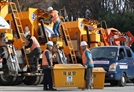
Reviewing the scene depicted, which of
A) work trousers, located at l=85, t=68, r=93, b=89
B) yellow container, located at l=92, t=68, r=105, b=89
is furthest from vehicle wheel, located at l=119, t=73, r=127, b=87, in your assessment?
work trousers, located at l=85, t=68, r=93, b=89

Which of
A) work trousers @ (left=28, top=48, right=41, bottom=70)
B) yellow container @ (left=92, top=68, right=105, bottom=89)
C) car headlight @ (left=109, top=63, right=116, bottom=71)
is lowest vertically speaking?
yellow container @ (left=92, top=68, right=105, bottom=89)

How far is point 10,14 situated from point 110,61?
4.79 meters

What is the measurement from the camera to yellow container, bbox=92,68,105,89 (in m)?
15.6

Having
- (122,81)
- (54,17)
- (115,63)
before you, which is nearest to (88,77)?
(115,63)

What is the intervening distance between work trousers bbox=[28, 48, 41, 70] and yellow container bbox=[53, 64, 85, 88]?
340 centimetres

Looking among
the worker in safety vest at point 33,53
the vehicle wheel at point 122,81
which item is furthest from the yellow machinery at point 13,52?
the vehicle wheel at point 122,81

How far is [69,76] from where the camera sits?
1469 cm

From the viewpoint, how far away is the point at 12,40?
1759 cm

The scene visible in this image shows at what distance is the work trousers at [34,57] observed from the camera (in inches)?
706

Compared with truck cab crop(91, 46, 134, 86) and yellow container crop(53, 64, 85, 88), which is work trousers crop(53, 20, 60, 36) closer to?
truck cab crop(91, 46, 134, 86)

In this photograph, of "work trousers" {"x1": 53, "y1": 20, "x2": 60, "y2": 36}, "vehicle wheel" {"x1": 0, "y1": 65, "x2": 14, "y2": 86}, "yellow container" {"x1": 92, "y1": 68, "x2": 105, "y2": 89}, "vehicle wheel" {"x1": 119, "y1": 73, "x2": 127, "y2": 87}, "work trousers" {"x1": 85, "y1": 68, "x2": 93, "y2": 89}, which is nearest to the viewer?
"work trousers" {"x1": 85, "y1": 68, "x2": 93, "y2": 89}

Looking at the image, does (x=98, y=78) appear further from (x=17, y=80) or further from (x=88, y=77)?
(x=17, y=80)

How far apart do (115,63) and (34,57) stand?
3370 millimetres

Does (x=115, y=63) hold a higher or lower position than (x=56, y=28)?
lower
